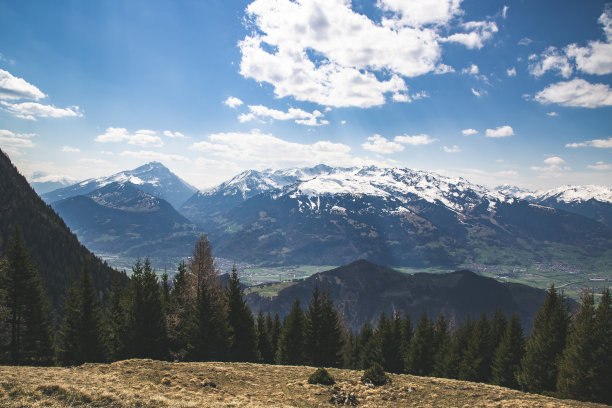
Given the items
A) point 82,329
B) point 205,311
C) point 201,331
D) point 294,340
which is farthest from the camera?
point 294,340

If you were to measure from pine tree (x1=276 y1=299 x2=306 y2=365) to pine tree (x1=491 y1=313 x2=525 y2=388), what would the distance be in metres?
34.5

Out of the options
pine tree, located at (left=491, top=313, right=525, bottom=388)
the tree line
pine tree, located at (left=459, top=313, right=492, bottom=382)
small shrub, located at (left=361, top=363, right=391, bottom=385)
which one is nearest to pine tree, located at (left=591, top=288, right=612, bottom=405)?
the tree line

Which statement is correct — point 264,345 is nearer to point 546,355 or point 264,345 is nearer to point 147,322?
point 147,322

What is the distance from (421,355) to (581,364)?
112 feet

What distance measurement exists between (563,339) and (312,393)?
4019cm

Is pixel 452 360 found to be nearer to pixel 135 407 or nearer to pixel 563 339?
pixel 563 339

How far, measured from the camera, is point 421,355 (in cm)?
6594

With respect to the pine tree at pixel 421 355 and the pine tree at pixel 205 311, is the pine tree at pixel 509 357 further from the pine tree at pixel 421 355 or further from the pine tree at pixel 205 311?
the pine tree at pixel 205 311

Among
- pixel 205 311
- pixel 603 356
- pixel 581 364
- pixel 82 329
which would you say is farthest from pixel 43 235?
pixel 603 356

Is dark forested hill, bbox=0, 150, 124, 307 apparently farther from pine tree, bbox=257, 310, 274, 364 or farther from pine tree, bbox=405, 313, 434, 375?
pine tree, bbox=405, 313, 434, 375

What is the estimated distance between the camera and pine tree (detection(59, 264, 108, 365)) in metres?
42.3

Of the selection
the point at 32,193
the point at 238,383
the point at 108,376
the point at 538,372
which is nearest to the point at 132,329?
the point at 108,376

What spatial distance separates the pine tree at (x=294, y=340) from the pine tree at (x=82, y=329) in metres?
29.4

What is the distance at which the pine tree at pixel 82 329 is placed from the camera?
139 ft
